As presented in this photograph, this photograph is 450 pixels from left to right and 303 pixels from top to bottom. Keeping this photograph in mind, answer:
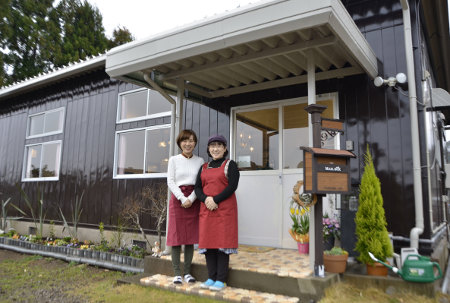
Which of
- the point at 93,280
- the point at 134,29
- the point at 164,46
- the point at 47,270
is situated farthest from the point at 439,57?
the point at 134,29

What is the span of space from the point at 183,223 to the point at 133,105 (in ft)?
12.9

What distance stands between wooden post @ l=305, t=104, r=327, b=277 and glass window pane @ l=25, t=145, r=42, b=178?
7659 mm

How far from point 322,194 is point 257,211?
1.74m

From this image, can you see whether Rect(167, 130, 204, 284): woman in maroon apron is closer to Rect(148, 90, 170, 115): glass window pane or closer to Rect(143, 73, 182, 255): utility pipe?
Rect(143, 73, 182, 255): utility pipe

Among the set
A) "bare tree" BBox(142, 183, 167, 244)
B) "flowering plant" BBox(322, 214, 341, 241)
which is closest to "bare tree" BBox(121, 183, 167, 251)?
"bare tree" BBox(142, 183, 167, 244)

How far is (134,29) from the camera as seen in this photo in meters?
19.7

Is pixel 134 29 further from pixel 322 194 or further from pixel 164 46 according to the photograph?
pixel 322 194

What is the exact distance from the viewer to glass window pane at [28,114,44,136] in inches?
348

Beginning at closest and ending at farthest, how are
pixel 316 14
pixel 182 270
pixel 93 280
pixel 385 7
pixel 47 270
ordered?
pixel 316 14 → pixel 182 270 → pixel 385 7 → pixel 93 280 → pixel 47 270

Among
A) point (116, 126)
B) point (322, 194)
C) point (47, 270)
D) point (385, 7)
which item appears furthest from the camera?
point (116, 126)

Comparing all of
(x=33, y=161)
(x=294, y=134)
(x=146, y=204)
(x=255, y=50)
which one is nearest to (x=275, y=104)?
(x=294, y=134)

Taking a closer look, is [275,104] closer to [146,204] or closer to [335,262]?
[335,262]

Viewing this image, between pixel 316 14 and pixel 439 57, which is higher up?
pixel 439 57

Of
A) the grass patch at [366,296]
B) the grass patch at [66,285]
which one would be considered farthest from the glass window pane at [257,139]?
the grass patch at [66,285]
